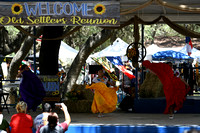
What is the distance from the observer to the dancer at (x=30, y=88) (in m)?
11.3

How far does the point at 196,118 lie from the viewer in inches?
439

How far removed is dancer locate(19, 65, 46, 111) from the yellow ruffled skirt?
1.43 m

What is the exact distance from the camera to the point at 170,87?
11336 mm

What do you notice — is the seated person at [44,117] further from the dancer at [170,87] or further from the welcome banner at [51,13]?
the dancer at [170,87]

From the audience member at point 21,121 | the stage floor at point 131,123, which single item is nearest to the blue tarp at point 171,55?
the stage floor at point 131,123

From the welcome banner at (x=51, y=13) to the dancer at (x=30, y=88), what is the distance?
7.94ft

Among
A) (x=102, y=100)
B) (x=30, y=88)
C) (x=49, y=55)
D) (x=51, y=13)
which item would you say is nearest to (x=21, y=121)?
(x=51, y=13)

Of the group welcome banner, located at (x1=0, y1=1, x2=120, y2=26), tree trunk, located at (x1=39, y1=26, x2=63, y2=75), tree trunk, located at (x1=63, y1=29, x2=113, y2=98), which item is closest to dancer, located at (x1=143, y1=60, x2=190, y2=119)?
tree trunk, located at (x1=39, y1=26, x2=63, y2=75)

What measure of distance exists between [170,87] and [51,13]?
4.19 m

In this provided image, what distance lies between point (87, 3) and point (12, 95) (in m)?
8.84

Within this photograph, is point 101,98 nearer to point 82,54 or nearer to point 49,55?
point 49,55

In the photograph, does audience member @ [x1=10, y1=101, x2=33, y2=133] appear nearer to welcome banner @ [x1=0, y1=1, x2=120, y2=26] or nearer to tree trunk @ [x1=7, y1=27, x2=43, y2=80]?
welcome banner @ [x1=0, y1=1, x2=120, y2=26]

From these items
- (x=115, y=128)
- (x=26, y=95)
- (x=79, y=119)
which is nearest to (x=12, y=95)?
(x=26, y=95)

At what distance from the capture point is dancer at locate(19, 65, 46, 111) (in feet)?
37.1
